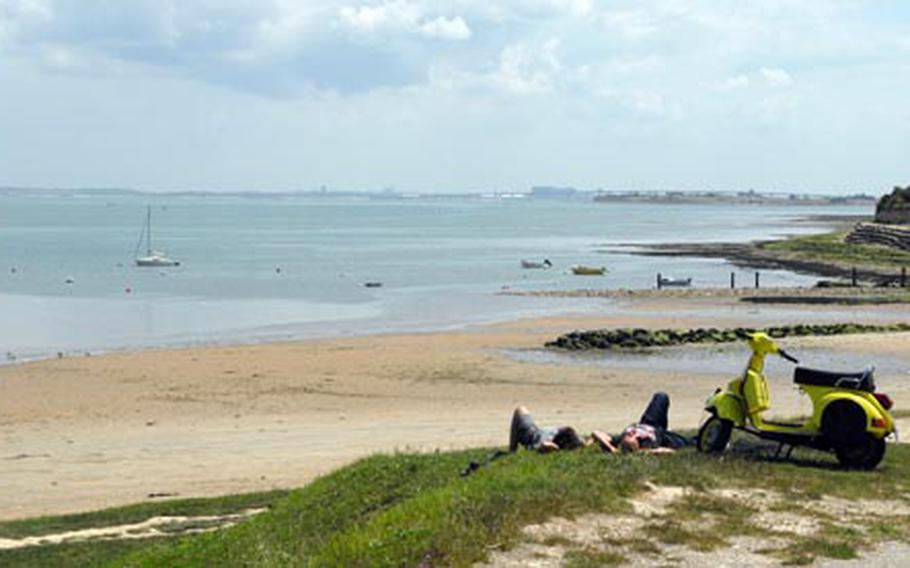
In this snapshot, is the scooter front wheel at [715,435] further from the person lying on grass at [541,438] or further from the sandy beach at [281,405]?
the sandy beach at [281,405]

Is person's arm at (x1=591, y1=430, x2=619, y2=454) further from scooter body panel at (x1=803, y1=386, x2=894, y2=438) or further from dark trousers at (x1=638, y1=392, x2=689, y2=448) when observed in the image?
scooter body panel at (x1=803, y1=386, x2=894, y2=438)

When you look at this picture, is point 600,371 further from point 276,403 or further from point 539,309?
point 539,309

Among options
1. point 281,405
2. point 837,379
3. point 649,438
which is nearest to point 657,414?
point 649,438

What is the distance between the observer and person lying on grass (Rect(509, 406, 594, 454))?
1209cm

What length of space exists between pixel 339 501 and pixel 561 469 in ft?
7.27

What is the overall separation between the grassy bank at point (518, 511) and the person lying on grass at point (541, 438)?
31 centimetres

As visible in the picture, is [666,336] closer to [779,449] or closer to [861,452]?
[779,449]

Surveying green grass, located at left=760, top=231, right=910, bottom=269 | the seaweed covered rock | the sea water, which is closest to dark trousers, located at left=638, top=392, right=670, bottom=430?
the sea water

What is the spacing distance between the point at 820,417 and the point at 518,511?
4.01 meters

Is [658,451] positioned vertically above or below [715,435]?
below

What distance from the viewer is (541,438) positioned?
12422 millimetres

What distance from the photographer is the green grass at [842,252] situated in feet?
265

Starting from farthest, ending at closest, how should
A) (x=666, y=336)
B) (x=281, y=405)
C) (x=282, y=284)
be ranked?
1. (x=282, y=284)
2. (x=666, y=336)
3. (x=281, y=405)

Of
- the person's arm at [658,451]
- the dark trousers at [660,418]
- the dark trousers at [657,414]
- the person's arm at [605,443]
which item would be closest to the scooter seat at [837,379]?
the person's arm at [658,451]
